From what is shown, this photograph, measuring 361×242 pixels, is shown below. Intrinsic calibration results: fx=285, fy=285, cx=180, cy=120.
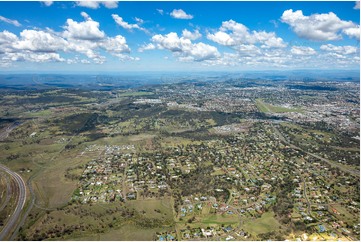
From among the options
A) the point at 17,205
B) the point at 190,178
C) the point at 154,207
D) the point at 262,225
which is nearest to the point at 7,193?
the point at 17,205

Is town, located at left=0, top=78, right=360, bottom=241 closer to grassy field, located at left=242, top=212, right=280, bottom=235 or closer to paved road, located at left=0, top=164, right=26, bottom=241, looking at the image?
grassy field, located at left=242, top=212, right=280, bottom=235

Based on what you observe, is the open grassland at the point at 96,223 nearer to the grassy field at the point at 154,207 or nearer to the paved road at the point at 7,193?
the grassy field at the point at 154,207

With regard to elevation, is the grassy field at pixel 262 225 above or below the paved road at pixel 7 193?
above

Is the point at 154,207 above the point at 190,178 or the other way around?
the other way around

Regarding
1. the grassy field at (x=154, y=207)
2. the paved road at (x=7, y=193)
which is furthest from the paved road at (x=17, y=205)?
the grassy field at (x=154, y=207)

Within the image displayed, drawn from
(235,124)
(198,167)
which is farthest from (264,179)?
(235,124)

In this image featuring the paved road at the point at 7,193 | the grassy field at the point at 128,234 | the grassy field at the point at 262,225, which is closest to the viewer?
the grassy field at the point at 128,234

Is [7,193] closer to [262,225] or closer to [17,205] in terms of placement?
[17,205]

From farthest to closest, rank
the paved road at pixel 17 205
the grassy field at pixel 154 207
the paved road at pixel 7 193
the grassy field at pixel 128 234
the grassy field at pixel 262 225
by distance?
the paved road at pixel 7 193 < the grassy field at pixel 154 207 < the paved road at pixel 17 205 < the grassy field at pixel 262 225 < the grassy field at pixel 128 234

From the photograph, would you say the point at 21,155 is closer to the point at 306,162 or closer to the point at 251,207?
the point at 251,207
